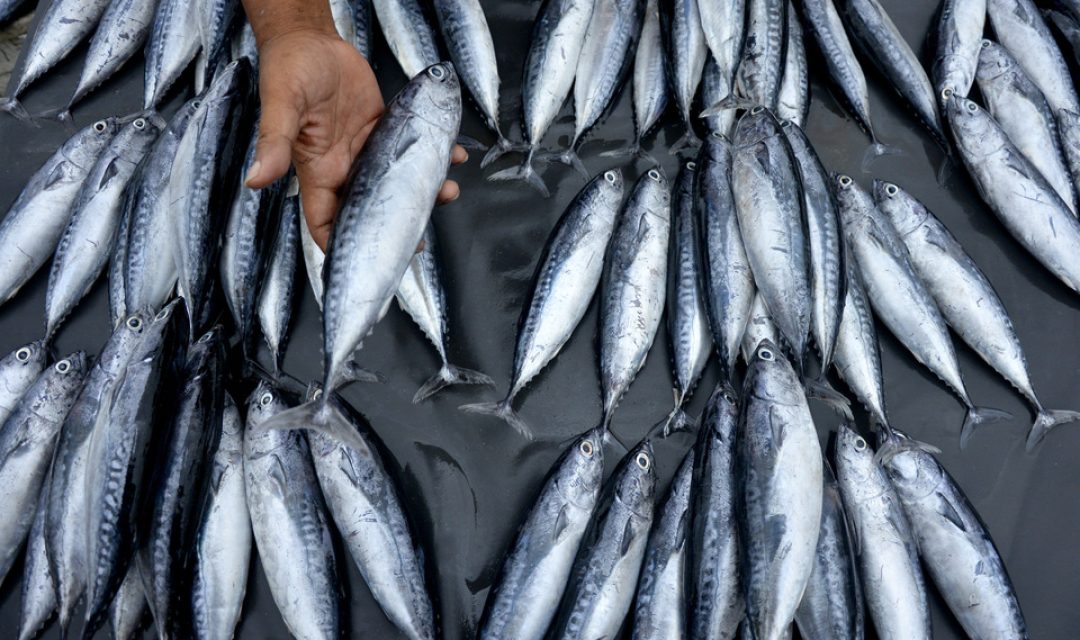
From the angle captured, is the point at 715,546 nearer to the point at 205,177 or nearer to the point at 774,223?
the point at 774,223

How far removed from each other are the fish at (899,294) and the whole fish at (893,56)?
0.48 m

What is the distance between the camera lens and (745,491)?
1845 millimetres

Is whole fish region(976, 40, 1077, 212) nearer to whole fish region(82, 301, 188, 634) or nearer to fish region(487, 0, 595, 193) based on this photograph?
fish region(487, 0, 595, 193)

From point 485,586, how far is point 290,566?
536 mm

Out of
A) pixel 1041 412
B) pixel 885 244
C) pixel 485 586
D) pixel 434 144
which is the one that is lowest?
pixel 485 586

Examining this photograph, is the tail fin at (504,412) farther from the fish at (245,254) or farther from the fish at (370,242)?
the fish at (245,254)

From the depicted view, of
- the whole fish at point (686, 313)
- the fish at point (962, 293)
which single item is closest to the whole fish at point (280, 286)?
the whole fish at point (686, 313)

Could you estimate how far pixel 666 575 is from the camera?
75.9 inches

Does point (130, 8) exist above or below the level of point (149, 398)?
above

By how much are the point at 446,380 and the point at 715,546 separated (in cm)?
91

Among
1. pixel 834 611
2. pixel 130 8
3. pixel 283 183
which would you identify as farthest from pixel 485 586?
pixel 130 8

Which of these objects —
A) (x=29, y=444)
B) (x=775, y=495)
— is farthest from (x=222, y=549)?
(x=775, y=495)

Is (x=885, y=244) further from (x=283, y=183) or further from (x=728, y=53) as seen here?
(x=283, y=183)

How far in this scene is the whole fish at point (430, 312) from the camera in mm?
2191
